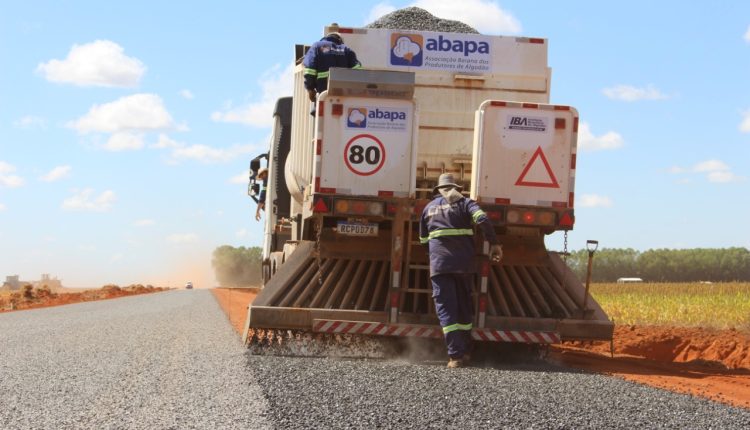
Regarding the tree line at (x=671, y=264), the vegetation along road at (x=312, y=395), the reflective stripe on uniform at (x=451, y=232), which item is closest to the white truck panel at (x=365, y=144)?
the reflective stripe on uniform at (x=451, y=232)

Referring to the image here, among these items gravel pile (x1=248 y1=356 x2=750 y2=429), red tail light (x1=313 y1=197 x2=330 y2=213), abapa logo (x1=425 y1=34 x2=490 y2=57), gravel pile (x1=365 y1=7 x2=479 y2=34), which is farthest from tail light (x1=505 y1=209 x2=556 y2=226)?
gravel pile (x1=365 y1=7 x2=479 y2=34)

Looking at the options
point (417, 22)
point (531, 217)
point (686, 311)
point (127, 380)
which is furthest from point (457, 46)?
point (686, 311)

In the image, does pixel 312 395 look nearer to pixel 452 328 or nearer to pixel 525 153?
pixel 452 328

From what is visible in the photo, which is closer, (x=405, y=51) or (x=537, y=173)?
(x=537, y=173)

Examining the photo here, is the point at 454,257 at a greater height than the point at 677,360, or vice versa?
the point at 454,257

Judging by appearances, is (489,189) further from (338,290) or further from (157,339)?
(157,339)

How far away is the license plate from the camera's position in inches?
380

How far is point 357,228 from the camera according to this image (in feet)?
31.8

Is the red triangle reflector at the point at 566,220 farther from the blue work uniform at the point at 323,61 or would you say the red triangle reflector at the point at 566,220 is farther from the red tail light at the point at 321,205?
the blue work uniform at the point at 323,61

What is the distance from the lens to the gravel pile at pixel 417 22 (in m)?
12.1

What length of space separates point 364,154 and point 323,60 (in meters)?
1.29

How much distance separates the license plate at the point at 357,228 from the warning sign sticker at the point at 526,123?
5.39 feet

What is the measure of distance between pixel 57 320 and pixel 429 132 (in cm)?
911

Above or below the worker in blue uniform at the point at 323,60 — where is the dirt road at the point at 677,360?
below
